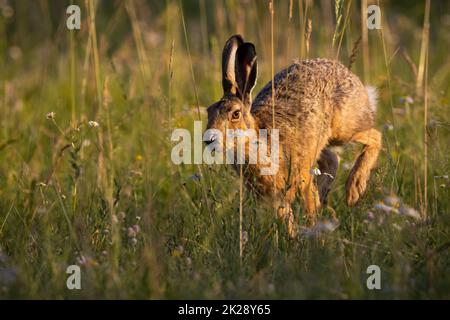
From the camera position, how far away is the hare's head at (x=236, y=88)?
5.50 meters

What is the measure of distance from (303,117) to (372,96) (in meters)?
1.00

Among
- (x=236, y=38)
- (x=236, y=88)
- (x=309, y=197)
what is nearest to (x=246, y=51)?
(x=236, y=38)

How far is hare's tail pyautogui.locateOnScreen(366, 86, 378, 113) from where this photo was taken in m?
6.69

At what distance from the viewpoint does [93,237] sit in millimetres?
4898

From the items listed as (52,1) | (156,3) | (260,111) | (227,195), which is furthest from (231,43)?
(52,1)

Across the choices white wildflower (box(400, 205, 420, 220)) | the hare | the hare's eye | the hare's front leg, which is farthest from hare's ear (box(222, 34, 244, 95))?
white wildflower (box(400, 205, 420, 220))

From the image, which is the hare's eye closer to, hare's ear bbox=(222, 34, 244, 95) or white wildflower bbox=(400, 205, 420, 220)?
hare's ear bbox=(222, 34, 244, 95)

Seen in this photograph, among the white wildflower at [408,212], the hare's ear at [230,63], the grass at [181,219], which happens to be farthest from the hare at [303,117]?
the white wildflower at [408,212]

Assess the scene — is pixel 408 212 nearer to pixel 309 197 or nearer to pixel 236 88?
pixel 309 197

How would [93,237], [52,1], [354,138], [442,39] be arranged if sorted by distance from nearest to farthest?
[93,237], [354,138], [442,39], [52,1]

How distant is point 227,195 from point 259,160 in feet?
1.87

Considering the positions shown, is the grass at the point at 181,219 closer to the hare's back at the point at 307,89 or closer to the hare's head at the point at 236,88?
the hare's head at the point at 236,88

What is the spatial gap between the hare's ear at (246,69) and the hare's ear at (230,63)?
5 cm

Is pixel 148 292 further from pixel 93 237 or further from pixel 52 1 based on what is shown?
pixel 52 1
